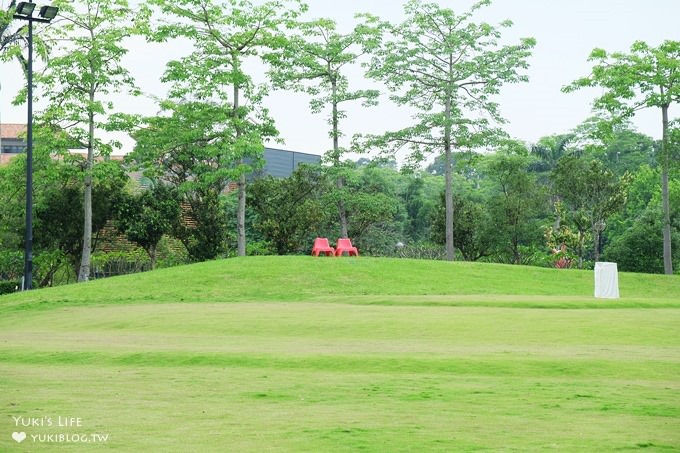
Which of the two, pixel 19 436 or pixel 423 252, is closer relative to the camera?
pixel 19 436

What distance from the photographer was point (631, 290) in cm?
3231

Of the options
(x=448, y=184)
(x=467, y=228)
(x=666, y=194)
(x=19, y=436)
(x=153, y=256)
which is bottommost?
(x=19, y=436)

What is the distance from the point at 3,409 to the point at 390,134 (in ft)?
121

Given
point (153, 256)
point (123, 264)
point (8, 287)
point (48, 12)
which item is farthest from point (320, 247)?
point (48, 12)

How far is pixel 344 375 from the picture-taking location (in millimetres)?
12047

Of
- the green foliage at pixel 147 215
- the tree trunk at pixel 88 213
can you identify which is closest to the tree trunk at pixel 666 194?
the green foliage at pixel 147 215

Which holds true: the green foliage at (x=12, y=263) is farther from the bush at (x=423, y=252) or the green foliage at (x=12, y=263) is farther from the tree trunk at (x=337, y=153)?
the bush at (x=423, y=252)

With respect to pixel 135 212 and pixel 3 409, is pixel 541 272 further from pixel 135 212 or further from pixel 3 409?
pixel 3 409

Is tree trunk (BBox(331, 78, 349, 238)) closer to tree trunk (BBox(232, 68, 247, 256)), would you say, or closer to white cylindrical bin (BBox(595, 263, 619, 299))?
tree trunk (BBox(232, 68, 247, 256))

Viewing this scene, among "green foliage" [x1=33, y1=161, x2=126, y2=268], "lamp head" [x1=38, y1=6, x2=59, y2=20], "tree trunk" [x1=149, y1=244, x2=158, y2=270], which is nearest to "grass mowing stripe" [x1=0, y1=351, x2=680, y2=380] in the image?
"lamp head" [x1=38, y1=6, x2=59, y2=20]

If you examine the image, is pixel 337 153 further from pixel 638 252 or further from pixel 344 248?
pixel 638 252

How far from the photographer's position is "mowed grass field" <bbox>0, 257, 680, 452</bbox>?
788 centimetres

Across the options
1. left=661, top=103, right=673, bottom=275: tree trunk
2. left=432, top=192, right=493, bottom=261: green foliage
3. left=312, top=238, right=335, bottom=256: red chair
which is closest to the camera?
left=312, top=238, right=335, bottom=256: red chair

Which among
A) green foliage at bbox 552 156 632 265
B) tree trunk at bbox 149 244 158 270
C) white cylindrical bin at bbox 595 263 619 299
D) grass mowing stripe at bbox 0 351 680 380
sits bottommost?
grass mowing stripe at bbox 0 351 680 380
